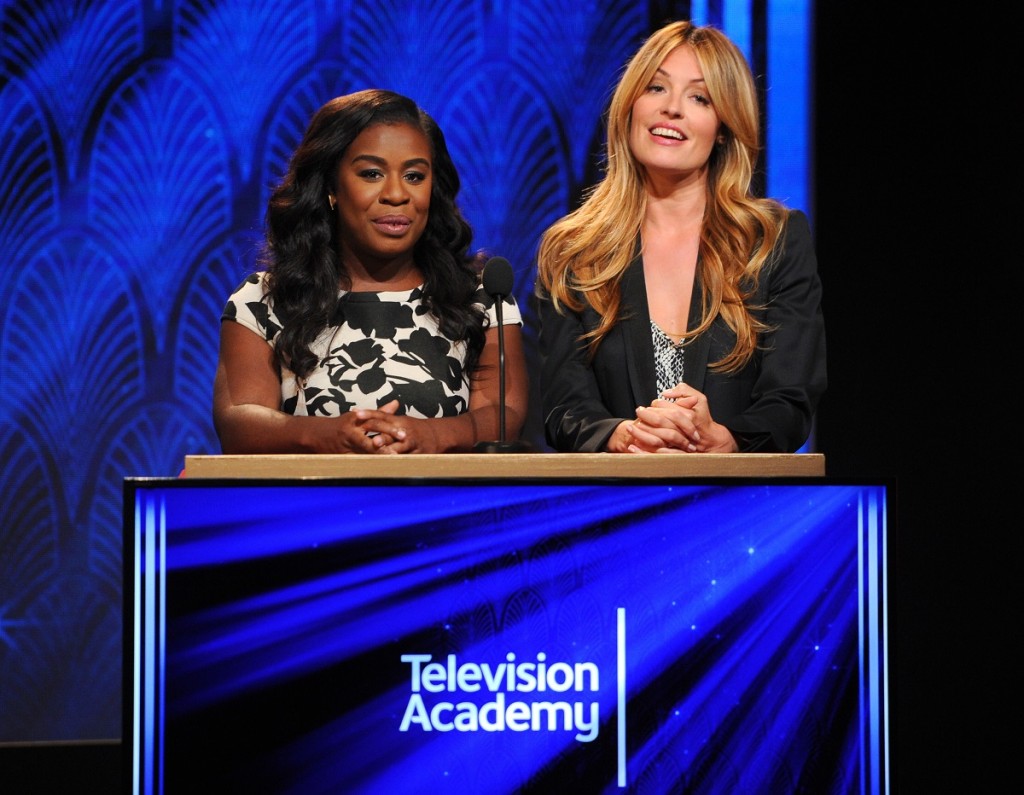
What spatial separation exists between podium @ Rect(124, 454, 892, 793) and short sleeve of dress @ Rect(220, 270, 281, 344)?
82cm

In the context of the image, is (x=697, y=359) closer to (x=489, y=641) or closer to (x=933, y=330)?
(x=489, y=641)

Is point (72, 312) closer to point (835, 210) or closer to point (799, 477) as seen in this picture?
point (835, 210)

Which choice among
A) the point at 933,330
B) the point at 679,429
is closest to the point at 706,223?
the point at 679,429

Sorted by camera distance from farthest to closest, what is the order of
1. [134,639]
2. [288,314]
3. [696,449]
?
[288,314]
[696,449]
[134,639]

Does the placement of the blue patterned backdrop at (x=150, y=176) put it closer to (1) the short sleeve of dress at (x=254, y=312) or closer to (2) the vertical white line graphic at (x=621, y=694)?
(1) the short sleeve of dress at (x=254, y=312)

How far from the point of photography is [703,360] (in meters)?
2.52

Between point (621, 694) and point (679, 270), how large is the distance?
1.04 meters

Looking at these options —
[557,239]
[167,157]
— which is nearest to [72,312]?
[167,157]

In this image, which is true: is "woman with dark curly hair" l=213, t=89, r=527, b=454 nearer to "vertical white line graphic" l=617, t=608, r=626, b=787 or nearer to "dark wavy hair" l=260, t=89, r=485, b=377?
"dark wavy hair" l=260, t=89, r=485, b=377

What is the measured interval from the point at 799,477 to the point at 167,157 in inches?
112

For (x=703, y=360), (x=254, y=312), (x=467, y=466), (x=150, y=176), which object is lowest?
(x=467, y=466)

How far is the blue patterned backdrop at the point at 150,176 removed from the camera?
13.4ft

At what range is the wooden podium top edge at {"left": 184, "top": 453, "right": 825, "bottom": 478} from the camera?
73.7 inches

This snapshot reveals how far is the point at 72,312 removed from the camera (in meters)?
4.11
